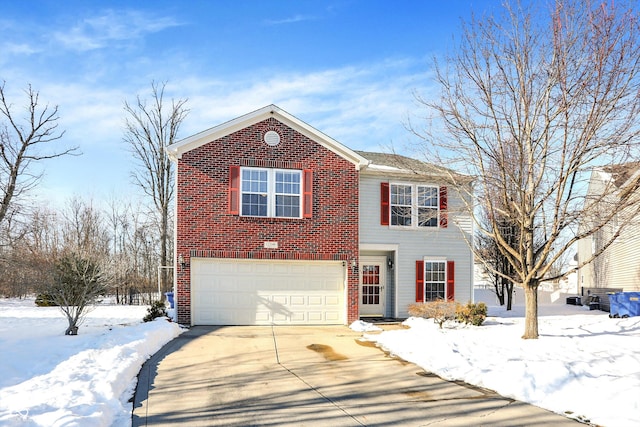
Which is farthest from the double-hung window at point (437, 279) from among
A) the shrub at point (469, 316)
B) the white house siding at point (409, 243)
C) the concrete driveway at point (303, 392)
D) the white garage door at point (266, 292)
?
the concrete driveway at point (303, 392)

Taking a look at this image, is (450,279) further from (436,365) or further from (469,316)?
(436,365)

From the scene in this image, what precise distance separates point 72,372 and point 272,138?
9499 millimetres

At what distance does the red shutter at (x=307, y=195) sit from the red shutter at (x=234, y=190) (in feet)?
6.48

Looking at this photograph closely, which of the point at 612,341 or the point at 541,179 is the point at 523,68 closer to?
the point at 541,179

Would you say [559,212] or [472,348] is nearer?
[472,348]

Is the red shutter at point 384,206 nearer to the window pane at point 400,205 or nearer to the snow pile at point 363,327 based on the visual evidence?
the window pane at point 400,205

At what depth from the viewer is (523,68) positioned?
11805 millimetres

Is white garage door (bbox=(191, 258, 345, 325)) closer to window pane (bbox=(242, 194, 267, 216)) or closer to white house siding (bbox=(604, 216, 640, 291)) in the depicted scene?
window pane (bbox=(242, 194, 267, 216))

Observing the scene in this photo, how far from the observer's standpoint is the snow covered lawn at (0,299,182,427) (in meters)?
5.89

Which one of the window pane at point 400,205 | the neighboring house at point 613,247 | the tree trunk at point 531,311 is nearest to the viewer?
the neighboring house at point 613,247

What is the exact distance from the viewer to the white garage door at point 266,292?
608 inches

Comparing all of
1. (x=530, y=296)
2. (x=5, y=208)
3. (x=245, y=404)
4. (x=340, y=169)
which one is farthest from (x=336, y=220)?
(x=5, y=208)

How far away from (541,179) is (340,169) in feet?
20.4

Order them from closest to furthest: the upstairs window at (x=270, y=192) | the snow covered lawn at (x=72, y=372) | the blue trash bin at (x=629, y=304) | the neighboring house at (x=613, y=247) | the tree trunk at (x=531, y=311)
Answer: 1. the snow covered lawn at (x=72, y=372)
2. the neighboring house at (x=613, y=247)
3. the tree trunk at (x=531, y=311)
4. the upstairs window at (x=270, y=192)
5. the blue trash bin at (x=629, y=304)
